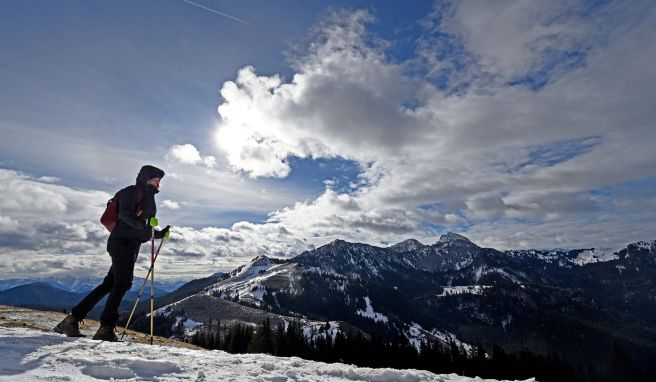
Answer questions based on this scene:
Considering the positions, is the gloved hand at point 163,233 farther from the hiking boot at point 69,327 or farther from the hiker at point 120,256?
the hiking boot at point 69,327

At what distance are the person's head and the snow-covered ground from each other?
3.95m

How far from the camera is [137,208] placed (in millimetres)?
9711

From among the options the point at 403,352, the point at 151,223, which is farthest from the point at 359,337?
the point at 151,223

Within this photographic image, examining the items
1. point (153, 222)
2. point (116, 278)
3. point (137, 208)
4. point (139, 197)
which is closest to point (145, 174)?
point (139, 197)

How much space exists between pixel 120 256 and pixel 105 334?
1788mm

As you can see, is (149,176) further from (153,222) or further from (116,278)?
(116,278)

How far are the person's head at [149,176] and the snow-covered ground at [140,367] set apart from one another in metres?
3.95

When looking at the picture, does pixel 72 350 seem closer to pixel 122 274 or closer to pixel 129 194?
pixel 122 274

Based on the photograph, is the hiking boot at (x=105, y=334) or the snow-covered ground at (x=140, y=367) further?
the hiking boot at (x=105, y=334)

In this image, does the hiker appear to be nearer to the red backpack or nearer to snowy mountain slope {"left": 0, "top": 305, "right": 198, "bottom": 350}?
the red backpack

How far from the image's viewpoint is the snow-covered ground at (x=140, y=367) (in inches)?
199

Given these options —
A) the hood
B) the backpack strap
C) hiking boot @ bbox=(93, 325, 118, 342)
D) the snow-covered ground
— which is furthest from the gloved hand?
the snow-covered ground

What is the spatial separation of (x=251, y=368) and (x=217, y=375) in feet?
3.13

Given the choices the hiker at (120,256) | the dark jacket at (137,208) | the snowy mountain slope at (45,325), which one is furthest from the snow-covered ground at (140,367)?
the snowy mountain slope at (45,325)
